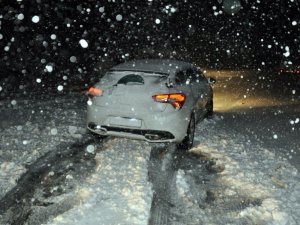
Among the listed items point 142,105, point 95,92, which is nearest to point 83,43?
point 95,92

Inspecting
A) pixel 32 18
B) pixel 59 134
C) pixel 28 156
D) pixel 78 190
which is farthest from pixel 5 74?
pixel 78 190

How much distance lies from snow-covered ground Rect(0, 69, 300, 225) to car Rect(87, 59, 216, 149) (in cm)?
48

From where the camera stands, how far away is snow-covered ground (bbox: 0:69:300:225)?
15.6 feet

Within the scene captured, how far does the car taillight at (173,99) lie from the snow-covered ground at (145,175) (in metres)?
1.01

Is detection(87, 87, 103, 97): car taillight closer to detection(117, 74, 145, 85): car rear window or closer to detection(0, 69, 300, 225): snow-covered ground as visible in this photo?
detection(117, 74, 145, 85): car rear window

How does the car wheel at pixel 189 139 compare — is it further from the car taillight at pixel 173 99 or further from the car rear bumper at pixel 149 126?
the car taillight at pixel 173 99

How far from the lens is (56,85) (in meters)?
17.5

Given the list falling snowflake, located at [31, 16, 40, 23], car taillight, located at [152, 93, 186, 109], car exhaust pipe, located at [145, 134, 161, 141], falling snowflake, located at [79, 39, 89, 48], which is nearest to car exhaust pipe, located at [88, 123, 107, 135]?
car exhaust pipe, located at [145, 134, 161, 141]

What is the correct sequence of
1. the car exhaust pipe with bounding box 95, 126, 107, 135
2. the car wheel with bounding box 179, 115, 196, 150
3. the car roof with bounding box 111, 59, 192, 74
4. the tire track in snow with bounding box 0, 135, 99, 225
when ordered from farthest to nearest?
the car wheel with bounding box 179, 115, 196, 150, the car roof with bounding box 111, 59, 192, 74, the car exhaust pipe with bounding box 95, 126, 107, 135, the tire track in snow with bounding box 0, 135, 99, 225

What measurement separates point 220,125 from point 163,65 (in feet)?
9.75

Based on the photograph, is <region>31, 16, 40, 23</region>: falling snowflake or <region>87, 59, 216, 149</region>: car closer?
<region>87, 59, 216, 149</region>: car

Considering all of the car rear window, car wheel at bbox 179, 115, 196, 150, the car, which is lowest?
car wheel at bbox 179, 115, 196, 150

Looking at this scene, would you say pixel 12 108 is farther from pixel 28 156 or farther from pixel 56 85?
pixel 56 85

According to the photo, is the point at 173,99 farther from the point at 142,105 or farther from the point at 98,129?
the point at 98,129
